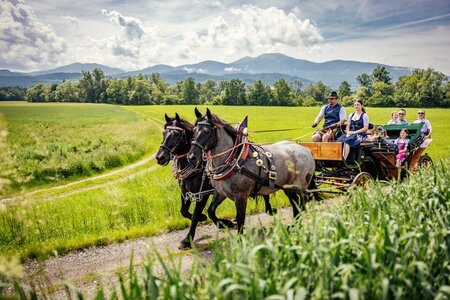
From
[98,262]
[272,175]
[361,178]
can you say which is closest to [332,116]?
[361,178]

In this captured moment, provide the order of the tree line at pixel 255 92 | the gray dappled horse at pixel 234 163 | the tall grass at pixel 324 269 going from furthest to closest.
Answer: the tree line at pixel 255 92
the gray dappled horse at pixel 234 163
the tall grass at pixel 324 269

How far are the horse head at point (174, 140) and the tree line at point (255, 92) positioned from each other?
7709 cm

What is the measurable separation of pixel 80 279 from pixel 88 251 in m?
1.48

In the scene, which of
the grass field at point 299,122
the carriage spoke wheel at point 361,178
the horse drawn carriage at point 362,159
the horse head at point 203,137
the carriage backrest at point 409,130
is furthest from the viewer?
the grass field at point 299,122

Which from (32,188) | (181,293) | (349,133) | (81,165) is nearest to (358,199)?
(181,293)

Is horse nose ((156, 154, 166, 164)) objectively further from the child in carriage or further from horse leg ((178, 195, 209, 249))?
the child in carriage

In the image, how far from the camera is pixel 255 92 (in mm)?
109250

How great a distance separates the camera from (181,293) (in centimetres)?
248

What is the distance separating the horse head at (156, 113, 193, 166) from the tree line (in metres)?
77.1

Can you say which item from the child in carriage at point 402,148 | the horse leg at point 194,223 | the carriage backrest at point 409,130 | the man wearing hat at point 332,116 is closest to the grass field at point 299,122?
the carriage backrest at point 409,130

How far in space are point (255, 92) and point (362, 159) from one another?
103m

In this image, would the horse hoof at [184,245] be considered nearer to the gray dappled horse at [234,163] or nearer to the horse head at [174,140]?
the gray dappled horse at [234,163]

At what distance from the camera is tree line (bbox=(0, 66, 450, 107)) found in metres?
88.6

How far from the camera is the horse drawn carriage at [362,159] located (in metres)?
8.47
